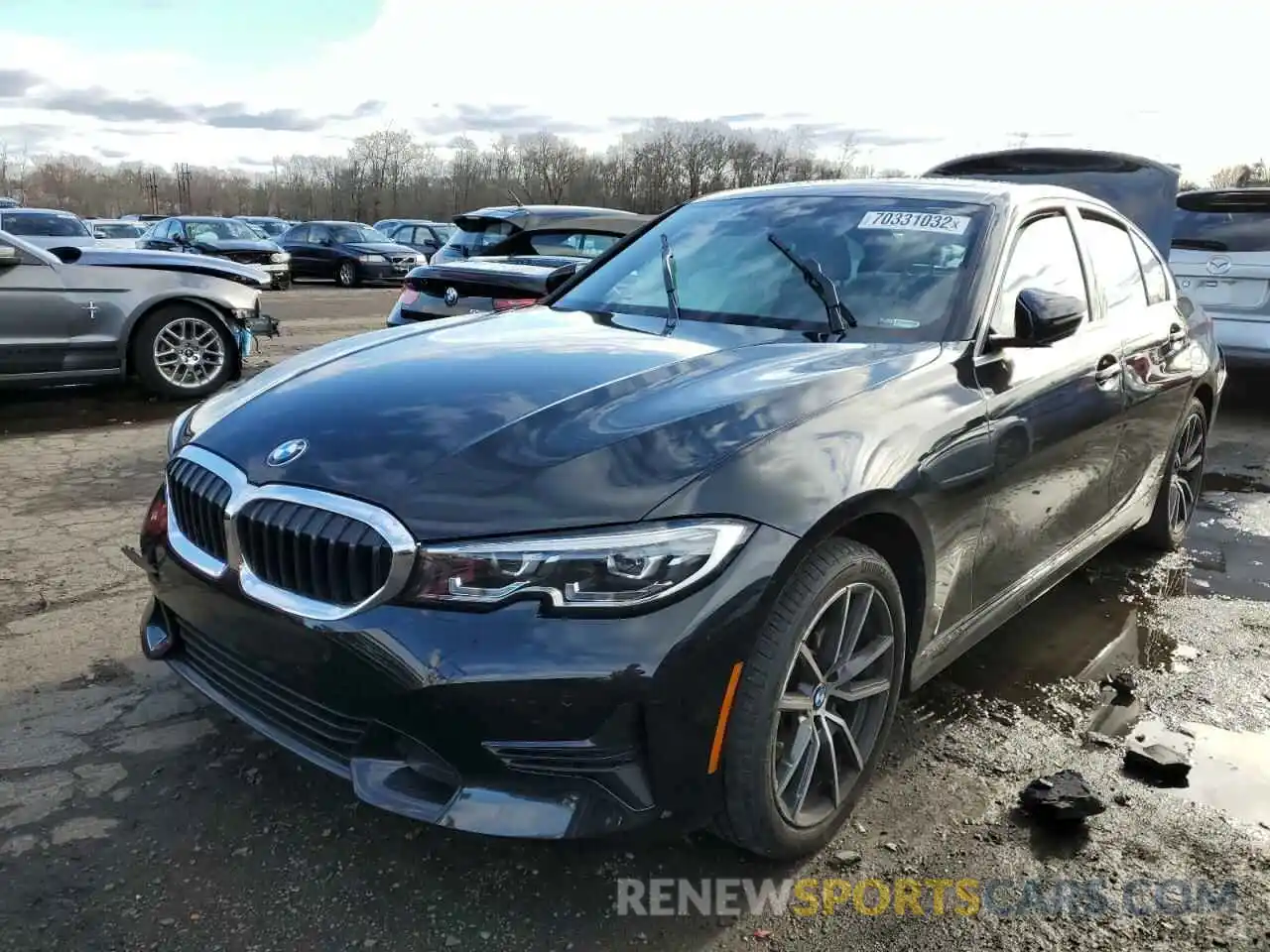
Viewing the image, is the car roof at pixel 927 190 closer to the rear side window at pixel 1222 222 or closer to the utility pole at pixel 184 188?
the rear side window at pixel 1222 222

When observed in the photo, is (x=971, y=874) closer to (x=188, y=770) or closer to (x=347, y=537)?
(x=347, y=537)

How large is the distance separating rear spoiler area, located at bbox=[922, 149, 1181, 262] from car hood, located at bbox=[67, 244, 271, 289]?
6188 millimetres

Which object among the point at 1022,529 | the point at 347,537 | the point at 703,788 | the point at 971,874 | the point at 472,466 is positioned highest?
the point at 472,466

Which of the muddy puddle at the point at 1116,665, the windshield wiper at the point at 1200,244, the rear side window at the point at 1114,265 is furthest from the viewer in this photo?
the windshield wiper at the point at 1200,244

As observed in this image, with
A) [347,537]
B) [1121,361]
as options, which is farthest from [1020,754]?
[347,537]

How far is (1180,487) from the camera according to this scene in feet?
15.8

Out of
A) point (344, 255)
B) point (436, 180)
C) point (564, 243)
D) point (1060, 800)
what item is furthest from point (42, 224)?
point (436, 180)

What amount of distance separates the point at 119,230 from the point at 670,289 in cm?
2763

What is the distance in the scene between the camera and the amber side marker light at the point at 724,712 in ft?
6.74

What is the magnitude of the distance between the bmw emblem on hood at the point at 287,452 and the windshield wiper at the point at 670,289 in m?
1.22

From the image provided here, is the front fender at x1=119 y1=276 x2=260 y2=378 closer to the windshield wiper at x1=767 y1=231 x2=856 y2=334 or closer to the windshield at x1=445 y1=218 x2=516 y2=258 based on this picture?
the windshield at x1=445 y1=218 x2=516 y2=258

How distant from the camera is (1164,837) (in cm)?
259

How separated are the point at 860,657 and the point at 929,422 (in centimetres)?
64

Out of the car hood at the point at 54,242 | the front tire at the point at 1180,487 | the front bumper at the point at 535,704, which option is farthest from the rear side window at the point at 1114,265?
the car hood at the point at 54,242
